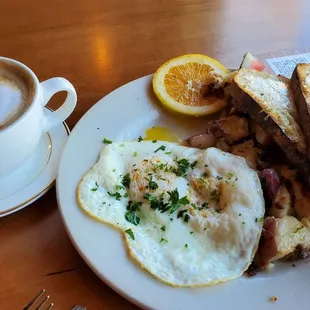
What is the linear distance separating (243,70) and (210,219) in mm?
489

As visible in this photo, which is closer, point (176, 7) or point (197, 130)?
point (197, 130)

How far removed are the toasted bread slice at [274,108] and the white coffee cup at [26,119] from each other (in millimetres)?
454

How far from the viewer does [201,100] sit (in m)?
1.40

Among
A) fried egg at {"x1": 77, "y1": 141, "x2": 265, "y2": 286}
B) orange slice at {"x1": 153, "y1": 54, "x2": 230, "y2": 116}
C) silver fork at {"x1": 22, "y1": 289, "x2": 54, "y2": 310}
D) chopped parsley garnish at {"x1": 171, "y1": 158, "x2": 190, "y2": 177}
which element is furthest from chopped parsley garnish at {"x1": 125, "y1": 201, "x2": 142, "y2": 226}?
orange slice at {"x1": 153, "y1": 54, "x2": 230, "y2": 116}

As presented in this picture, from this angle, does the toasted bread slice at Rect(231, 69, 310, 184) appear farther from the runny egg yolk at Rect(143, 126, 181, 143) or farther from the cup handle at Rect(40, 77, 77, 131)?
the cup handle at Rect(40, 77, 77, 131)

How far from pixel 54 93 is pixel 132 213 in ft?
1.27

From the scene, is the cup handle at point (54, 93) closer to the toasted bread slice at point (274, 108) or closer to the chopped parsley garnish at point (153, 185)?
the chopped parsley garnish at point (153, 185)

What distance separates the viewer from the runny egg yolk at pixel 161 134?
1338mm

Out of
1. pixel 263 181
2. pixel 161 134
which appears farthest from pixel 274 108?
pixel 161 134

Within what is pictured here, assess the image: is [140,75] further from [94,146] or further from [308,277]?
[308,277]

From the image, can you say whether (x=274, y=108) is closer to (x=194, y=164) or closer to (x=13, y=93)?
(x=194, y=164)

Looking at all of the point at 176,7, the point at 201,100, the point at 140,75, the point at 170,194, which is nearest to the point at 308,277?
the point at 170,194

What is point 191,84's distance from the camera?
4.66 ft

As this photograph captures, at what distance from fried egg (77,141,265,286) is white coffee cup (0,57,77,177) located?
0.16 meters
